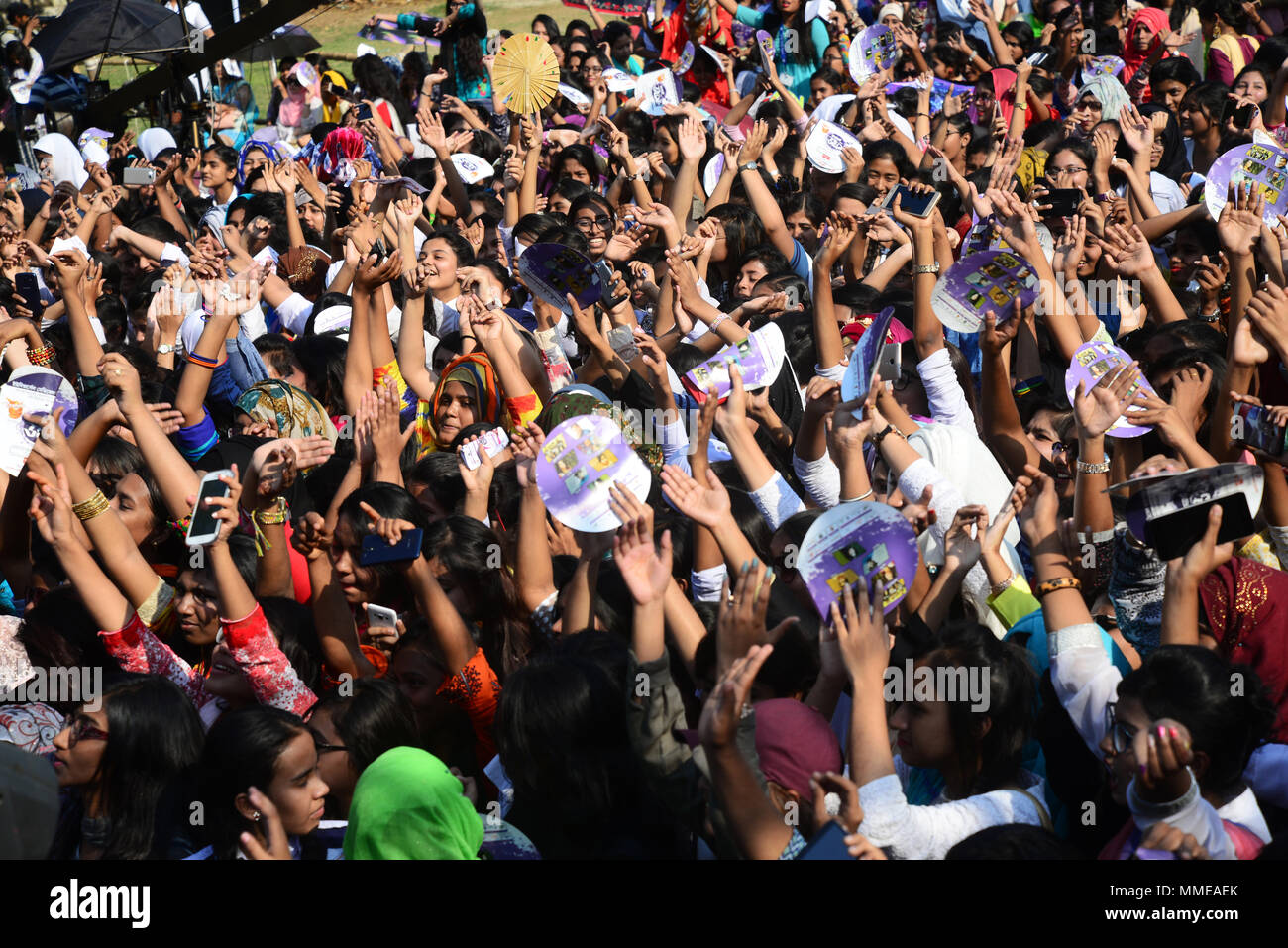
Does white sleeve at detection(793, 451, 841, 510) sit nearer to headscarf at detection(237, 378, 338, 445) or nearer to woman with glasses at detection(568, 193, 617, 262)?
headscarf at detection(237, 378, 338, 445)

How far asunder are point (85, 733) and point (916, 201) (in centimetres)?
333

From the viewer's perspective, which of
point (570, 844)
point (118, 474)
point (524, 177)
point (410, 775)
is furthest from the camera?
point (524, 177)

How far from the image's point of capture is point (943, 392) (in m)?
4.20

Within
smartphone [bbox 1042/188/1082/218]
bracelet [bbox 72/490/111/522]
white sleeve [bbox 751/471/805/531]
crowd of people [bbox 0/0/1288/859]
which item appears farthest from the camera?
smartphone [bbox 1042/188/1082/218]

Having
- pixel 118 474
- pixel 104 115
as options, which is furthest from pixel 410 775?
pixel 104 115

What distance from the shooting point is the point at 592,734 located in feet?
8.45

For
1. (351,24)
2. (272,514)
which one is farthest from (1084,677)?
Answer: (351,24)

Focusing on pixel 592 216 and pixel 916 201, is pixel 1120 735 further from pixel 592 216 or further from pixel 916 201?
pixel 592 216

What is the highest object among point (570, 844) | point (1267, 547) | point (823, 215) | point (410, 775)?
point (823, 215)

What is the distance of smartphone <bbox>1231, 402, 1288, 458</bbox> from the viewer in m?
3.07

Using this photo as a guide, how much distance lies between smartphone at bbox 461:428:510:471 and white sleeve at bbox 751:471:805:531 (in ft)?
2.68

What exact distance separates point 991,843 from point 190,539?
6.71 ft

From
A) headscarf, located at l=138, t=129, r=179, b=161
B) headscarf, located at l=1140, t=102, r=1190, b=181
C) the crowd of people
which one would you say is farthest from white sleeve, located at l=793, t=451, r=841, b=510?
headscarf, located at l=138, t=129, r=179, b=161
